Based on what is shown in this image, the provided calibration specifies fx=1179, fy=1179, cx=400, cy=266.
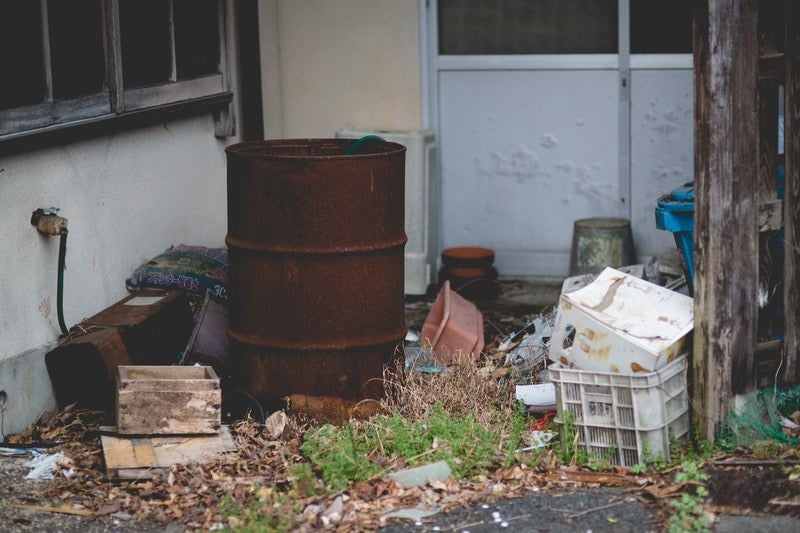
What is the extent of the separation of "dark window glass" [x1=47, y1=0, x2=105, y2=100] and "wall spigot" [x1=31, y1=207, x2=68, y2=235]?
644mm

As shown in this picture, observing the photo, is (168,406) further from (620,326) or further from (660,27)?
(660,27)

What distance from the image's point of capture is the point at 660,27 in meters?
8.62

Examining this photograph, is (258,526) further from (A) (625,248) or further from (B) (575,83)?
(B) (575,83)

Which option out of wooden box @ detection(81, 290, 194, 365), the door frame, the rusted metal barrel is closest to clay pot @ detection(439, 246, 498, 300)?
the door frame

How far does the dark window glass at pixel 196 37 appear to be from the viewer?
25.5 ft

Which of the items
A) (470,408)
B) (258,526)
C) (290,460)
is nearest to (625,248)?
(470,408)

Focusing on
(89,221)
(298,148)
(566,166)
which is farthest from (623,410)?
(566,166)

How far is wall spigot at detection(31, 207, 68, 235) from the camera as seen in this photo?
6148mm

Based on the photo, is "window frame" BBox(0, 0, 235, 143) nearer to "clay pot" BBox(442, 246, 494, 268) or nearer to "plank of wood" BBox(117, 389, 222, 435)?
"plank of wood" BBox(117, 389, 222, 435)

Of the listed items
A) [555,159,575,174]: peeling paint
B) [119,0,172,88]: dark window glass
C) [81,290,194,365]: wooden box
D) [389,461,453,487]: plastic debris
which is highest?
[119,0,172,88]: dark window glass

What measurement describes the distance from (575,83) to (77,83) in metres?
3.91

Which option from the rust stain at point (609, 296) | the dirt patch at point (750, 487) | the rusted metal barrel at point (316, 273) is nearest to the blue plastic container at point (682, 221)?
the rust stain at point (609, 296)

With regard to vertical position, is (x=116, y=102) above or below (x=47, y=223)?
above

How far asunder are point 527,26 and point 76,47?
3686 millimetres
